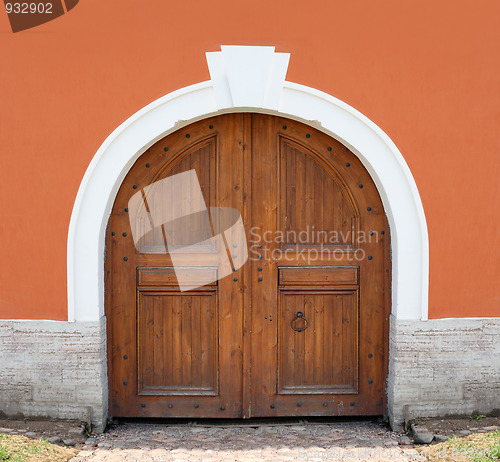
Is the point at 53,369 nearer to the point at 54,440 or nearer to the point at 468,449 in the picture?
the point at 54,440

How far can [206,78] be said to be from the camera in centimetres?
355

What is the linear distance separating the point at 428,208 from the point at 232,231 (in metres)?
1.32

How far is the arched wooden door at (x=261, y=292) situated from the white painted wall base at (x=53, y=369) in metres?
0.20

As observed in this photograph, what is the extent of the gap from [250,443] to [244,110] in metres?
2.19

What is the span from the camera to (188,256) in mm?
3836

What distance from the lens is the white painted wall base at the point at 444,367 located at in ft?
12.2

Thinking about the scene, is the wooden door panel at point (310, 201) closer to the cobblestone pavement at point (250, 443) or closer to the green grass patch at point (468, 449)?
the cobblestone pavement at point (250, 443)

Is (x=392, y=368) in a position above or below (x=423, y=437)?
above

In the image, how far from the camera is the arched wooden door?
3811mm

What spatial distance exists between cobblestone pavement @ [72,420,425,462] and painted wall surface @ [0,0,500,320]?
969mm

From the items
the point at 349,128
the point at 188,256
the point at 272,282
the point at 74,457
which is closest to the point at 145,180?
the point at 188,256

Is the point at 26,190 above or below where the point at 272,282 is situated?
above

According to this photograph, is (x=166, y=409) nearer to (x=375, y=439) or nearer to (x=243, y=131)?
(x=375, y=439)

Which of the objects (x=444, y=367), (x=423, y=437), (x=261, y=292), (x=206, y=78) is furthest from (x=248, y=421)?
(x=206, y=78)
